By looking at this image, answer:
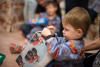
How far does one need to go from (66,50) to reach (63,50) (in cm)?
2

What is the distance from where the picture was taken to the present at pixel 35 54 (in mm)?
1105

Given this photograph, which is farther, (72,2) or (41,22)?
(41,22)

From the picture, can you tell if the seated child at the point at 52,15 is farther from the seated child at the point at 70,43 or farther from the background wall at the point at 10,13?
the seated child at the point at 70,43

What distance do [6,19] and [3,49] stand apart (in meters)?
1.16

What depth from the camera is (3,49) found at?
200 cm

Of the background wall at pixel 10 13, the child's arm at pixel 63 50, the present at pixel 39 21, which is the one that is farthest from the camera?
the background wall at pixel 10 13

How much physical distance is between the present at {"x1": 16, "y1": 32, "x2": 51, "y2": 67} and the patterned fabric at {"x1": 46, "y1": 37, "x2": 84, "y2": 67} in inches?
1.8

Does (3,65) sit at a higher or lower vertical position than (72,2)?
lower

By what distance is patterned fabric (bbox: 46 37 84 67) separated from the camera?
3.59 ft

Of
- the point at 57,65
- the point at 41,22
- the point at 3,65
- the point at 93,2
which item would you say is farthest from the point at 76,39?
Answer: the point at 93,2

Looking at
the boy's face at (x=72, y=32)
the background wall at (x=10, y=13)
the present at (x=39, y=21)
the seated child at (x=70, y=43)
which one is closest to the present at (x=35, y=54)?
the seated child at (x=70, y=43)

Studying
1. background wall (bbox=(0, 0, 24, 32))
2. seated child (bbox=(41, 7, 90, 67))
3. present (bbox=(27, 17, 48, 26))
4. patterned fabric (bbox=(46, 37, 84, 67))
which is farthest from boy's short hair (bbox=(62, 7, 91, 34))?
background wall (bbox=(0, 0, 24, 32))

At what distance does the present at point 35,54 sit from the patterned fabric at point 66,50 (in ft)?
0.15

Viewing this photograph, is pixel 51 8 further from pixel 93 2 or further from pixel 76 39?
pixel 76 39
